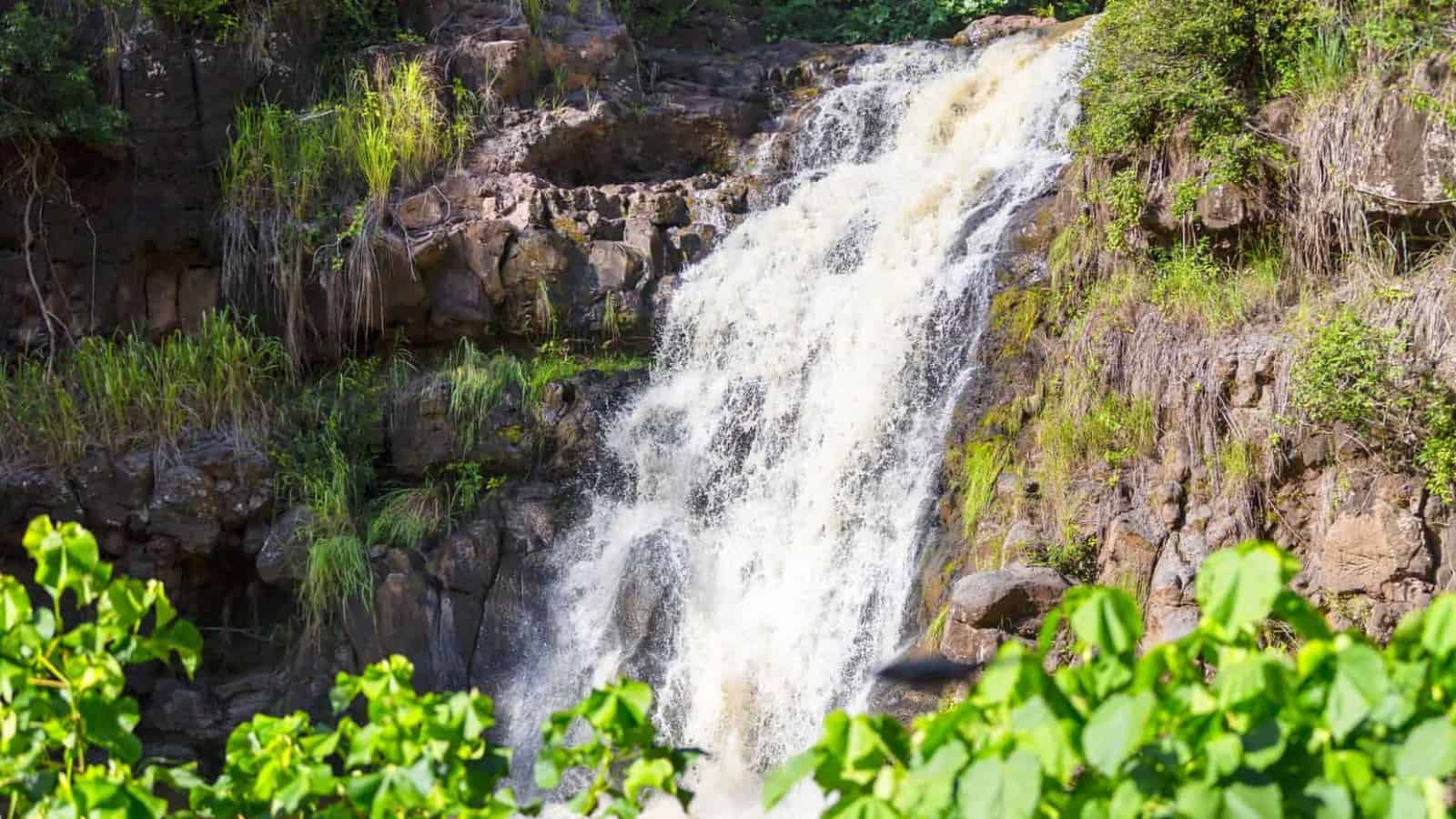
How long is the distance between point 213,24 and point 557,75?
8.40 feet

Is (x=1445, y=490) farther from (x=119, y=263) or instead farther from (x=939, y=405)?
(x=119, y=263)

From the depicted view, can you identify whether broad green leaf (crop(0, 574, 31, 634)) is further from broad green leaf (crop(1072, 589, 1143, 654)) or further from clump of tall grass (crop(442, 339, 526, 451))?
clump of tall grass (crop(442, 339, 526, 451))

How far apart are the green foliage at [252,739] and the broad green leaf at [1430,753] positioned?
45.3 inches

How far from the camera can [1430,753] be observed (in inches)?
71.8

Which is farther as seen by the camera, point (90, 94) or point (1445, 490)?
point (90, 94)

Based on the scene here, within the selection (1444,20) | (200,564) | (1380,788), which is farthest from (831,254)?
(1380,788)

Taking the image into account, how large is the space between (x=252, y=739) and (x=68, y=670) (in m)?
0.38

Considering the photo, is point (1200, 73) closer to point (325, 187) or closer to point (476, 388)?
point (476, 388)

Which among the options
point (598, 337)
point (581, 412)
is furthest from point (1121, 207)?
point (598, 337)

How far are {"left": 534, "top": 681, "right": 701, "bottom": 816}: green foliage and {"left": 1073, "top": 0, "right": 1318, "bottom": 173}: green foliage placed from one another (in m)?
5.90

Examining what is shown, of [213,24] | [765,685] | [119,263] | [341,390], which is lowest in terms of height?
[765,685]

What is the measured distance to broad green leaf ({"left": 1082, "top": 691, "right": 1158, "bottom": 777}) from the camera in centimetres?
183

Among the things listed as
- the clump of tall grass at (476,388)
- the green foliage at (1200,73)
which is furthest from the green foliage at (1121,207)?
the clump of tall grass at (476,388)

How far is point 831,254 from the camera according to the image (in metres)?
9.20
